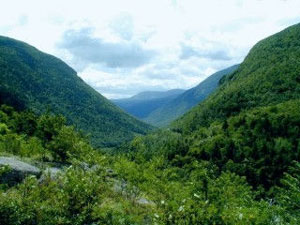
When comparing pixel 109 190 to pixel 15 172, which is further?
pixel 15 172

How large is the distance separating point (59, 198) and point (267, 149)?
150323 millimetres

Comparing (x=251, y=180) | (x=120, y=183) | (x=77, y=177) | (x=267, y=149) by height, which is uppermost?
(x=77, y=177)

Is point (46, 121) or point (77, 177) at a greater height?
point (46, 121)

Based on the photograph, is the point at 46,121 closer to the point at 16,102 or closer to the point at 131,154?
the point at 131,154

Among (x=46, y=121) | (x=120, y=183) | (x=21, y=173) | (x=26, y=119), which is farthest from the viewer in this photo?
(x=26, y=119)

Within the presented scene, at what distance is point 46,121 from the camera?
104 ft

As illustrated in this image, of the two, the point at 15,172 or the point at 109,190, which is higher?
the point at 15,172

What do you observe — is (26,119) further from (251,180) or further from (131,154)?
(251,180)

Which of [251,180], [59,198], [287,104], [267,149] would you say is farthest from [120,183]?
[287,104]

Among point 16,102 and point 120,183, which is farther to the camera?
point 16,102

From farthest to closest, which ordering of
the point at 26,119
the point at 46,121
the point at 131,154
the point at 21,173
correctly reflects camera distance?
the point at 26,119, the point at 131,154, the point at 46,121, the point at 21,173

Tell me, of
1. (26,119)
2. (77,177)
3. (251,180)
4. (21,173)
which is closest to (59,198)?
(77,177)

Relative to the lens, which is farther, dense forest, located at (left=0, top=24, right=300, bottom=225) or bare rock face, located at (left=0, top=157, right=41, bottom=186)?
bare rock face, located at (left=0, top=157, right=41, bottom=186)

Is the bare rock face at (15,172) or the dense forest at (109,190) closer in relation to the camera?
the dense forest at (109,190)
